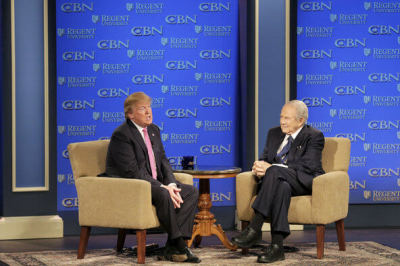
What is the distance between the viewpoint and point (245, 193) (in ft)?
18.3

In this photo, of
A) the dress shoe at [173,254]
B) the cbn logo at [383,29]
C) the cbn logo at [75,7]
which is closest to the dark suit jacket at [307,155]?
the dress shoe at [173,254]

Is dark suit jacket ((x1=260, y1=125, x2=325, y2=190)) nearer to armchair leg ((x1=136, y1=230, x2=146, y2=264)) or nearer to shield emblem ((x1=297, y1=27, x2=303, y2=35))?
armchair leg ((x1=136, y1=230, x2=146, y2=264))

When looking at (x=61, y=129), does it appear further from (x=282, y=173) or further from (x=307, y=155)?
(x=307, y=155)

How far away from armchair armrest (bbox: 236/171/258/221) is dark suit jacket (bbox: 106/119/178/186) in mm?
541

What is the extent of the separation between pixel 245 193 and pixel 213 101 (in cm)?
158

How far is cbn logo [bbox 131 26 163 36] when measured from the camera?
6.73m

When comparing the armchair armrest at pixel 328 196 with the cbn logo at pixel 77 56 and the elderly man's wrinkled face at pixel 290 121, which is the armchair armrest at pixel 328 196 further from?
the cbn logo at pixel 77 56

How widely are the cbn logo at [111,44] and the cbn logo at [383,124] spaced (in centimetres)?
261

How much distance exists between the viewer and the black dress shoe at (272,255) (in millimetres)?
5129

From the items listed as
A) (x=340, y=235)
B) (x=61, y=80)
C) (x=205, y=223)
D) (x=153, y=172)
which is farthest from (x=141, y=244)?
(x=61, y=80)

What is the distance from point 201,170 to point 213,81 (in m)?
1.62

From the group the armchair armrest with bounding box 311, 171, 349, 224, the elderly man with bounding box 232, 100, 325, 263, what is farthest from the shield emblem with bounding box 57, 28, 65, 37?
the armchair armrest with bounding box 311, 171, 349, 224

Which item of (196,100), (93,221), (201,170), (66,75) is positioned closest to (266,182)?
(201,170)

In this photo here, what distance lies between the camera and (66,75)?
21.6 feet
